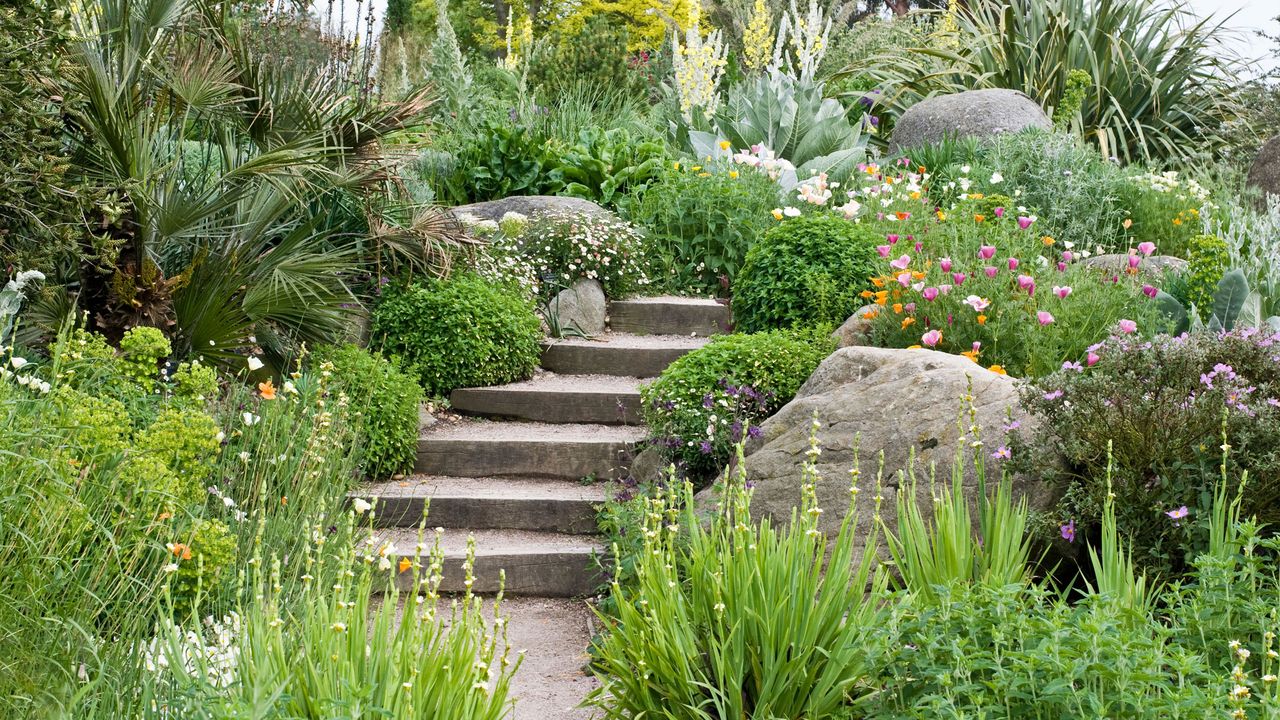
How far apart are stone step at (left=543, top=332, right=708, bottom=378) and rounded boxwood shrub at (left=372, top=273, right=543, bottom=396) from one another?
1.45 feet

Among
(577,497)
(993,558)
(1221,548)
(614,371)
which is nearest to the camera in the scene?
(1221,548)

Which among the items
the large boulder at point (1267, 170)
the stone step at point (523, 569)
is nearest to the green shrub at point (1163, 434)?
the stone step at point (523, 569)

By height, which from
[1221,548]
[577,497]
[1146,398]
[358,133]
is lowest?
[577,497]

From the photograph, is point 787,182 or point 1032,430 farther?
point 787,182

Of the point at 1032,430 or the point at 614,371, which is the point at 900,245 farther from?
the point at 1032,430

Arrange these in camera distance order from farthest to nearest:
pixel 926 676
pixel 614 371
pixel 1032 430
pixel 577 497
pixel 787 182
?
1. pixel 787 182
2. pixel 614 371
3. pixel 577 497
4. pixel 1032 430
5. pixel 926 676

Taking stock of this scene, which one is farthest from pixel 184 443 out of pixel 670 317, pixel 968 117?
pixel 968 117

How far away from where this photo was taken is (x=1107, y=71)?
42.1 feet

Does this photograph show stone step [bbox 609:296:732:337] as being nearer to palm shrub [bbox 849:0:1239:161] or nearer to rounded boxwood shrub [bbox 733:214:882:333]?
rounded boxwood shrub [bbox 733:214:882:333]

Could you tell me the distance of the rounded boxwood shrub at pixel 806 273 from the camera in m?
7.57

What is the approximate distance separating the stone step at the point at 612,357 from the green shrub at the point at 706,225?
3.58 ft

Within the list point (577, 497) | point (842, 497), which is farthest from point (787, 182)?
point (842, 497)

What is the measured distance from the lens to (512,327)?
7.66 meters

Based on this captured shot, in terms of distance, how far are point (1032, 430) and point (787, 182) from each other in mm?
5548
